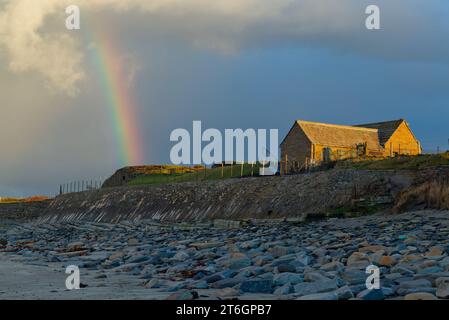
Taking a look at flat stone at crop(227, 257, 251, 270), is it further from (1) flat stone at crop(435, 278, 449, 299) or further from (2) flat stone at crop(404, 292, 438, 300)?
(2) flat stone at crop(404, 292, 438, 300)

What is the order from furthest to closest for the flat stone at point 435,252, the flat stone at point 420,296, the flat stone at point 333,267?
the flat stone at point 435,252, the flat stone at point 333,267, the flat stone at point 420,296

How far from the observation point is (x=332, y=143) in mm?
50062

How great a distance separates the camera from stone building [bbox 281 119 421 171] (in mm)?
48969

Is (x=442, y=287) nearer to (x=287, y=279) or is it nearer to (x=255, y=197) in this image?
(x=287, y=279)

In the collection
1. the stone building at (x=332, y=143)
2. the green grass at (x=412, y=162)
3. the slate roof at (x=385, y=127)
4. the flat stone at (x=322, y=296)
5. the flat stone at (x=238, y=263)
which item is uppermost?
the slate roof at (x=385, y=127)

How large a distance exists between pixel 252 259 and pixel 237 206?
22340 mm

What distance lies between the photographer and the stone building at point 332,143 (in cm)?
4897

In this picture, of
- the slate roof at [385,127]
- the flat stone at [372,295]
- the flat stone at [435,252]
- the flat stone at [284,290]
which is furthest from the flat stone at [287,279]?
the slate roof at [385,127]

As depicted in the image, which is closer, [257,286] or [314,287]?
[314,287]

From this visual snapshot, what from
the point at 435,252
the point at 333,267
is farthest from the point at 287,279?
the point at 435,252

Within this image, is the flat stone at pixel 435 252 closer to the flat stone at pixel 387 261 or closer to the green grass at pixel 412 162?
the flat stone at pixel 387 261

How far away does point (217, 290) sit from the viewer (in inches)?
330

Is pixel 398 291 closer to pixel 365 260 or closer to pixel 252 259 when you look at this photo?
pixel 365 260
